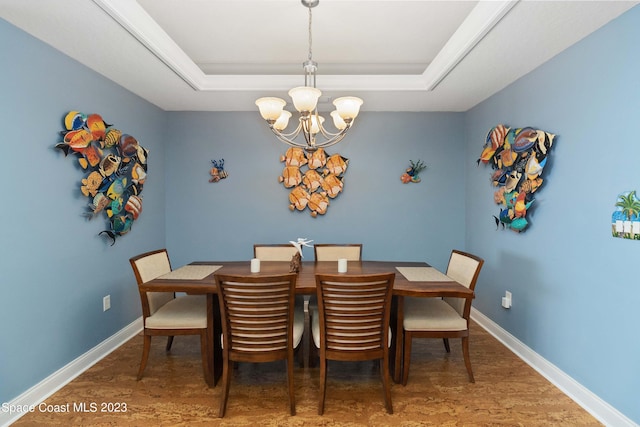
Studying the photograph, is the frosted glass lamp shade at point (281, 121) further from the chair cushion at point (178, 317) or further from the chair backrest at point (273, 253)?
the chair cushion at point (178, 317)

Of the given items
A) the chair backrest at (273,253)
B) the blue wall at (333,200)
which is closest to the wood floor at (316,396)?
the chair backrest at (273,253)

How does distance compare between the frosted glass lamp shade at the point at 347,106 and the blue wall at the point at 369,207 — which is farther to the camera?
the frosted glass lamp shade at the point at 347,106

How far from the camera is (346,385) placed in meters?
2.22

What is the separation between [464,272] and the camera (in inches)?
98.6

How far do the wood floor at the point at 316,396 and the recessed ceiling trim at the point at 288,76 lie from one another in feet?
7.68

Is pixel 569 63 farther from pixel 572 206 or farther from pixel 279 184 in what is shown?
pixel 279 184

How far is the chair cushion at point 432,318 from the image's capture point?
2215 millimetres

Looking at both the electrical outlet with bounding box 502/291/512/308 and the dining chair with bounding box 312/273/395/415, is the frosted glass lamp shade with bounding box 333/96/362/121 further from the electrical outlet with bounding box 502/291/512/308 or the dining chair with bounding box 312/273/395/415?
the electrical outlet with bounding box 502/291/512/308

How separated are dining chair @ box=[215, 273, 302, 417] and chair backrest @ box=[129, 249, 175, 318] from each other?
0.76m

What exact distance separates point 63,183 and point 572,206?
3570mm

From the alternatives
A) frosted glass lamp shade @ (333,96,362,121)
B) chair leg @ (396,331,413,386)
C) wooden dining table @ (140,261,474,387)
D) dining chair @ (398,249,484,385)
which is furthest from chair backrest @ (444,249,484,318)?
frosted glass lamp shade @ (333,96,362,121)

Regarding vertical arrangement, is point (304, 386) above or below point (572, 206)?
below

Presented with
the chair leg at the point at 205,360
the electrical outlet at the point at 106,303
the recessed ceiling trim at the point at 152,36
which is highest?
the recessed ceiling trim at the point at 152,36

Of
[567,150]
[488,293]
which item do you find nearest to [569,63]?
[567,150]
